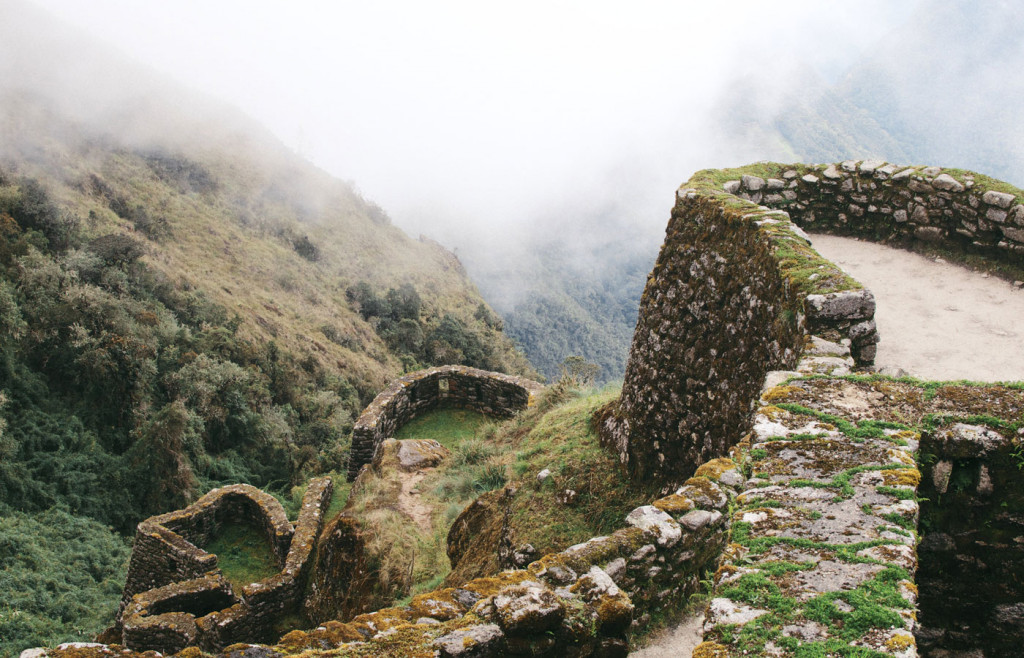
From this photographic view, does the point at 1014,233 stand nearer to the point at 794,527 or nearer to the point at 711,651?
the point at 794,527

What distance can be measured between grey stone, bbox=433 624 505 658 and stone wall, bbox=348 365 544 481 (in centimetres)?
1062

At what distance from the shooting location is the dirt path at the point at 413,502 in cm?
1006

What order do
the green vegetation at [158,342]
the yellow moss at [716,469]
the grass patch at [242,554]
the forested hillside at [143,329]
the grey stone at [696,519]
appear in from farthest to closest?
1. the green vegetation at [158,342]
2. the forested hillside at [143,329]
3. the grass patch at [242,554]
4. the yellow moss at [716,469]
5. the grey stone at [696,519]

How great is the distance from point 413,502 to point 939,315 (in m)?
7.95

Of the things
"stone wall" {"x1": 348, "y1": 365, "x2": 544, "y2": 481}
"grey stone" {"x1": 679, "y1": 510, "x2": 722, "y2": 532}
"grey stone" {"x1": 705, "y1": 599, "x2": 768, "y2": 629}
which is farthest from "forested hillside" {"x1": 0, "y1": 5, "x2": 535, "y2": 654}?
"grey stone" {"x1": 705, "y1": 599, "x2": 768, "y2": 629}

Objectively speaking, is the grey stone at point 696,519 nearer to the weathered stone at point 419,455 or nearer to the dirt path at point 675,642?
the dirt path at point 675,642

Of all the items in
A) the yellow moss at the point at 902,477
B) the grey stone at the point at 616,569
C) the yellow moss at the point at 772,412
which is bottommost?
the grey stone at the point at 616,569

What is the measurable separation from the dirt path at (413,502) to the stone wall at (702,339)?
3.59 metres

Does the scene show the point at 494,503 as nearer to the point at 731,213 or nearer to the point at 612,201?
the point at 731,213

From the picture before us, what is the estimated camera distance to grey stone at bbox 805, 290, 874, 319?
193 inches

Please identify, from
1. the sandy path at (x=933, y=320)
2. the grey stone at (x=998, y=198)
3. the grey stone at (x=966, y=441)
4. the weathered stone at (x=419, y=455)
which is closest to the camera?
the grey stone at (x=966, y=441)

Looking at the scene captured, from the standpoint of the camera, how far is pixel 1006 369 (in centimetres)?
528

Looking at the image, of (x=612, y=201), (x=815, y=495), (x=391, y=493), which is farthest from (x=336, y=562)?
(x=612, y=201)

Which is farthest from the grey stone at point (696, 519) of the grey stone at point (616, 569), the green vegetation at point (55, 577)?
the green vegetation at point (55, 577)
